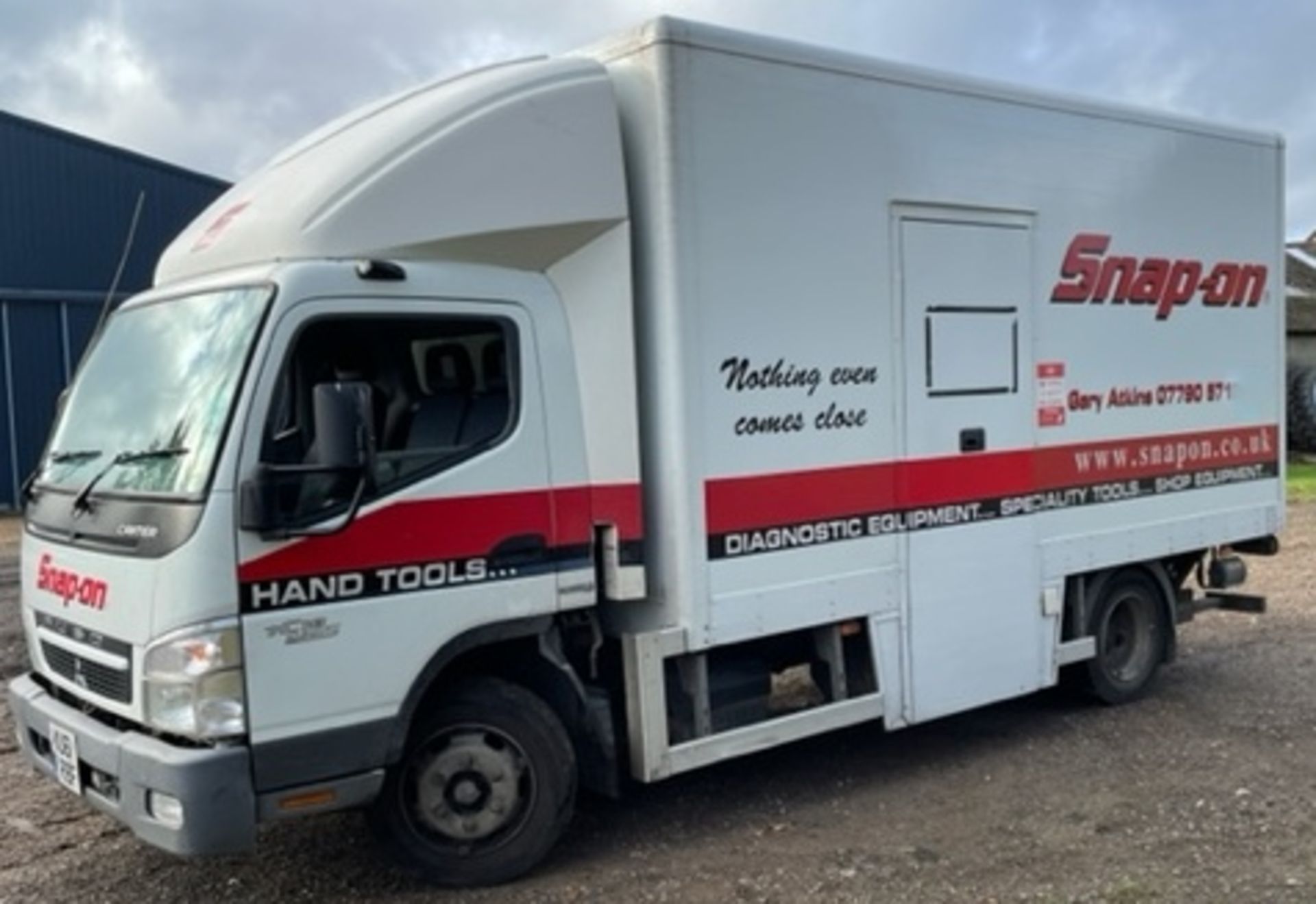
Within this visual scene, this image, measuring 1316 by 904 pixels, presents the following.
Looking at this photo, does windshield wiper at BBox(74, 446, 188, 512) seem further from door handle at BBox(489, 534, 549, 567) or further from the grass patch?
the grass patch

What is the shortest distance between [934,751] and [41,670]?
426 cm

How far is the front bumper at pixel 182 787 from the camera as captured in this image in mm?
4156

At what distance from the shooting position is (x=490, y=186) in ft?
16.0

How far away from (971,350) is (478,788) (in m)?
3.14

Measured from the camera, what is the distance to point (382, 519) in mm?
4527

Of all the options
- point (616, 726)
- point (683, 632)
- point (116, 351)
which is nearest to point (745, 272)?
point (683, 632)

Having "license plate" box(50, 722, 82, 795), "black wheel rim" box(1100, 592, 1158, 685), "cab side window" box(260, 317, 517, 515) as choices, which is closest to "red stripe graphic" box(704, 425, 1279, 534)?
"black wheel rim" box(1100, 592, 1158, 685)

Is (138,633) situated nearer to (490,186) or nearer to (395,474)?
(395,474)

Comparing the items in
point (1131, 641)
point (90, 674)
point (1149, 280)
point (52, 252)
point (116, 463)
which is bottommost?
point (1131, 641)

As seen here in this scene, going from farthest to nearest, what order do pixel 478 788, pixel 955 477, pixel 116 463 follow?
pixel 955 477 < pixel 478 788 < pixel 116 463

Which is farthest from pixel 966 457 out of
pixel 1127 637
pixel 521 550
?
pixel 521 550

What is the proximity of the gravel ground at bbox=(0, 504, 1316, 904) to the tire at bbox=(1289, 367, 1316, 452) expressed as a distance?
2031 cm

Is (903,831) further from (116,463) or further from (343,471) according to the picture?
(116,463)

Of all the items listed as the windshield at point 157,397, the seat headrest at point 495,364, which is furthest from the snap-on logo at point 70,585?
the seat headrest at point 495,364
